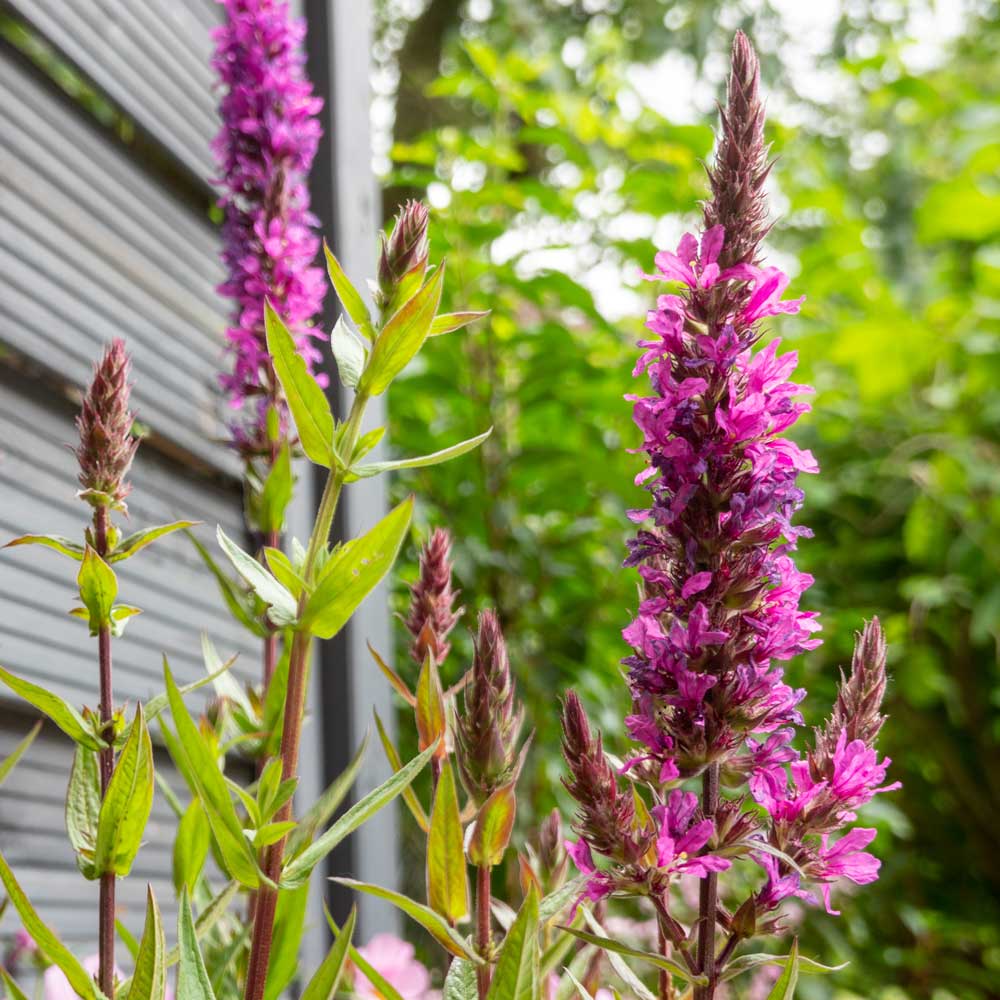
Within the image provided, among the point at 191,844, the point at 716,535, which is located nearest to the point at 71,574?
the point at 191,844

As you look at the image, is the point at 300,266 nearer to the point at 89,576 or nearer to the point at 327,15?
the point at 89,576

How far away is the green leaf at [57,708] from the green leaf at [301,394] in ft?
0.48

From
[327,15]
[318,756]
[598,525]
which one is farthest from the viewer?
[598,525]

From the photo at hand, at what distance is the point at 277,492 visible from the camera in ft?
2.03

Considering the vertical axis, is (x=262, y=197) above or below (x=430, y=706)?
above

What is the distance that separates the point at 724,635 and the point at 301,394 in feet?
0.64

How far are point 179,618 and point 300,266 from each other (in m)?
0.52

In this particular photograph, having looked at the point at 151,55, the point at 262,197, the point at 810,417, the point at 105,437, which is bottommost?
the point at 105,437

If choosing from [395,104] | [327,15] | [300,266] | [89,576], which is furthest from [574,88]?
[89,576]

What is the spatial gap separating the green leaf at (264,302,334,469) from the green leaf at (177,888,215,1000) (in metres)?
0.18

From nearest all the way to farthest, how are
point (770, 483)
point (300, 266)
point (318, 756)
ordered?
point (770, 483), point (300, 266), point (318, 756)

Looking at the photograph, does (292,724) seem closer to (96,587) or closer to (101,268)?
(96,587)

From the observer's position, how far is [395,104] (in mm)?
3402

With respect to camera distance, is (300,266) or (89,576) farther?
(300,266)
